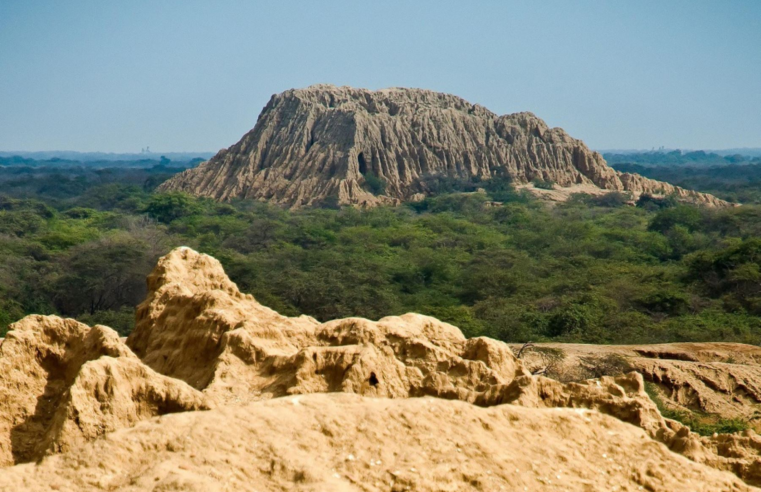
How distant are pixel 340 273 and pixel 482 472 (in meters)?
24.0

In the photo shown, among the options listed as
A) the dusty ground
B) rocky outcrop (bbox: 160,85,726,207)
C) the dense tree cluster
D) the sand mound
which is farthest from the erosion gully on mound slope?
rocky outcrop (bbox: 160,85,726,207)

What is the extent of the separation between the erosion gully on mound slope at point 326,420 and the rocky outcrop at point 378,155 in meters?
45.5

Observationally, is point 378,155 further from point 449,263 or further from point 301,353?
point 301,353

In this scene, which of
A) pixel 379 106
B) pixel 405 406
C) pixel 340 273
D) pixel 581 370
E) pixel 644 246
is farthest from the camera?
pixel 379 106

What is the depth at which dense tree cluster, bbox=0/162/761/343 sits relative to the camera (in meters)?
22.9

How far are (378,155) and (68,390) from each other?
2019 inches

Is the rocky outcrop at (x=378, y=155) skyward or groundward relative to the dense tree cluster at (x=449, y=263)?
skyward

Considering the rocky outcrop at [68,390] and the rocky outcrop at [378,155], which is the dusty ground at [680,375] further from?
the rocky outcrop at [378,155]

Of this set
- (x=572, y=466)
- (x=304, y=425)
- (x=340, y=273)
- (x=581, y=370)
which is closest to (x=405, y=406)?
(x=304, y=425)

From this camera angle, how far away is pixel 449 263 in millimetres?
33719

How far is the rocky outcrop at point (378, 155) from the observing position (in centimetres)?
5584

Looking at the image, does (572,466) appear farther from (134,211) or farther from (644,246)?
(134,211)

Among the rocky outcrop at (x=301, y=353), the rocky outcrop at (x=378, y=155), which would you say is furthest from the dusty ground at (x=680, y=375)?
the rocky outcrop at (x=378, y=155)

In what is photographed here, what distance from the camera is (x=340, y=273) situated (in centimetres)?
2919
